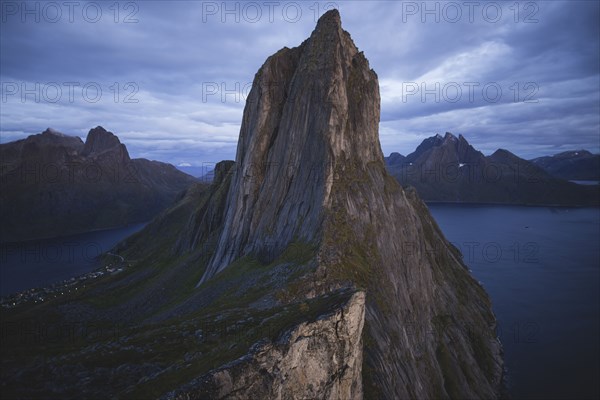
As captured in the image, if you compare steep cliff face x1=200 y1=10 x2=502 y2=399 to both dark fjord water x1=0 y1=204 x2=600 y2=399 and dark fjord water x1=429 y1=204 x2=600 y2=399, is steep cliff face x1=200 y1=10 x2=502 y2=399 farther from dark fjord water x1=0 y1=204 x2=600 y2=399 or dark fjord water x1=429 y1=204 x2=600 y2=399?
dark fjord water x1=0 y1=204 x2=600 y2=399

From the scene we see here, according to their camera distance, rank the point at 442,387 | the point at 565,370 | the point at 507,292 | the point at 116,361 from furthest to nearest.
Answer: the point at 507,292 < the point at 565,370 < the point at 442,387 < the point at 116,361

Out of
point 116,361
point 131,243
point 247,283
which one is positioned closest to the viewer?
point 116,361

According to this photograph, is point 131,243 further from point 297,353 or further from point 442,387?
point 297,353

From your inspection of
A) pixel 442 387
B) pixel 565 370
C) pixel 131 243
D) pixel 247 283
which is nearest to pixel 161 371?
pixel 247 283

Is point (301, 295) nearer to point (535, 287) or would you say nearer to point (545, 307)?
point (545, 307)

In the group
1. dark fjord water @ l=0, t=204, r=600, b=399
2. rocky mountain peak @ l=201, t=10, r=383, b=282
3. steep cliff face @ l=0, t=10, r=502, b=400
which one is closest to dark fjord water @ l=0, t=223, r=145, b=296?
dark fjord water @ l=0, t=204, r=600, b=399

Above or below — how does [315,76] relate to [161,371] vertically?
above

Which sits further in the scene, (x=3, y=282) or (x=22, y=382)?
(x=3, y=282)
